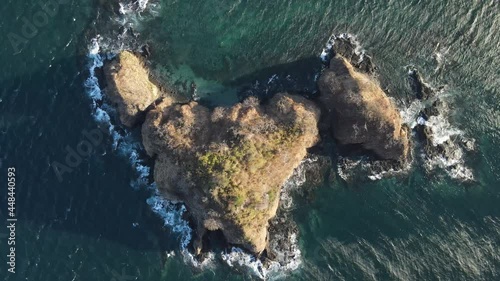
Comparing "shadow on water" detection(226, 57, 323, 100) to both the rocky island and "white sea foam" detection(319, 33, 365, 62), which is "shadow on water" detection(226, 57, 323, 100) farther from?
the rocky island

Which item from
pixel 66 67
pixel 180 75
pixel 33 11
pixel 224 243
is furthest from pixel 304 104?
pixel 33 11

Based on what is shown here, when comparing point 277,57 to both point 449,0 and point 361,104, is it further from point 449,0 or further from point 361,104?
point 449,0

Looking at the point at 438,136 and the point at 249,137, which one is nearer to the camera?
the point at 249,137

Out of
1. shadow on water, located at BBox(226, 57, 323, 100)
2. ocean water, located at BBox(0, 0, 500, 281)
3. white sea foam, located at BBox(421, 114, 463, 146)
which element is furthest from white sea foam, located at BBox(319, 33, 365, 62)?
white sea foam, located at BBox(421, 114, 463, 146)

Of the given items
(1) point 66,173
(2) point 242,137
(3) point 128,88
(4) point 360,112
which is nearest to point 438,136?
(4) point 360,112

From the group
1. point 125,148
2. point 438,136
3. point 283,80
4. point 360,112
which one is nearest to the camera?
point 360,112

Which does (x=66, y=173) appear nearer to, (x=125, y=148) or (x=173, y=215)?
(x=125, y=148)
